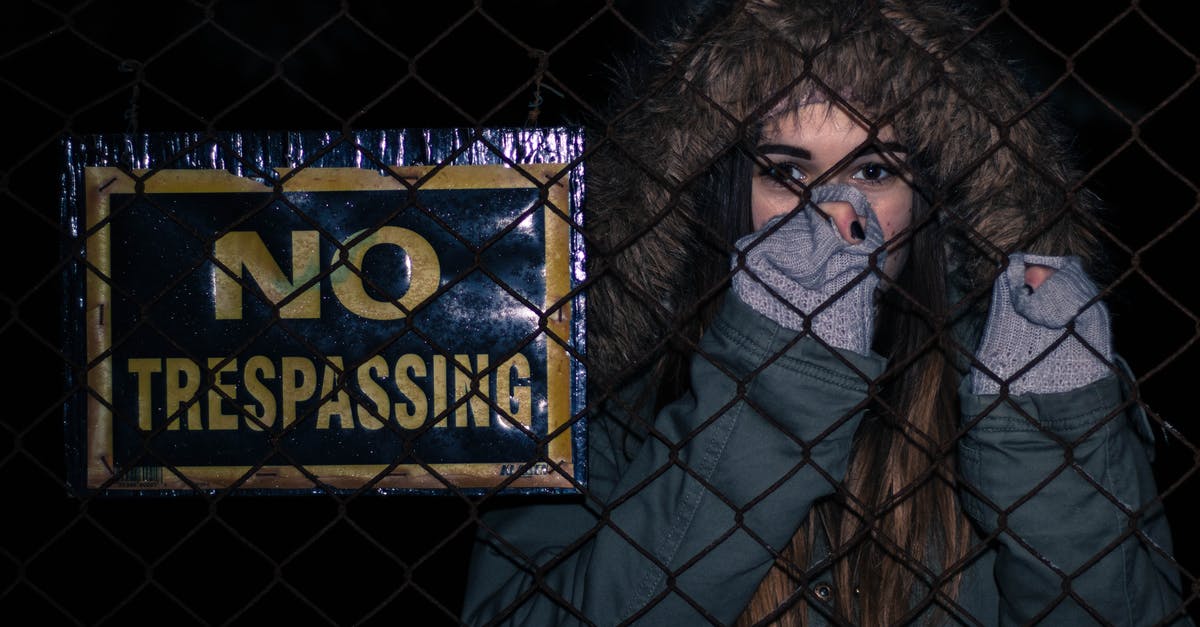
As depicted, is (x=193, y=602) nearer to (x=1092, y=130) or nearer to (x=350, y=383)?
(x=350, y=383)

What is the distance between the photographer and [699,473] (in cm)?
119

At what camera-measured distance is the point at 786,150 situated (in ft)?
4.63

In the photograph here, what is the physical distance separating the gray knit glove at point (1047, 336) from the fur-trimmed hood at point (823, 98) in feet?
0.33

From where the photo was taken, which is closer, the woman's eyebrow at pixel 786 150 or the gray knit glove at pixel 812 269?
the gray knit glove at pixel 812 269

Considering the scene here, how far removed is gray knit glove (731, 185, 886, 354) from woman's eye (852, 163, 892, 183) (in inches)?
12.6

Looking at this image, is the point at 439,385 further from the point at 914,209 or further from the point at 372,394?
the point at 914,209

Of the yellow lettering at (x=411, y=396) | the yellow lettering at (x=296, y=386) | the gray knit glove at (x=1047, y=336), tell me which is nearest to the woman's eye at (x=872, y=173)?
the gray knit glove at (x=1047, y=336)

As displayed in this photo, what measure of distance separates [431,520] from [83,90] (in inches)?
95.6

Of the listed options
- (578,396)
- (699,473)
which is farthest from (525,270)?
(699,473)

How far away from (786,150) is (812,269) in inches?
13.5

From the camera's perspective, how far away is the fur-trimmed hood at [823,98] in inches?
53.2

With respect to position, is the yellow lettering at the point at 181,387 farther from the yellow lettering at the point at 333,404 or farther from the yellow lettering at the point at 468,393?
the yellow lettering at the point at 468,393

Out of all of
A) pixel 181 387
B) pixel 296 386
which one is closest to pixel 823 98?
pixel 296 386

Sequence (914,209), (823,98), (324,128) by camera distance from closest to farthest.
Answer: (823,98)
(914,209)
(324,128)
